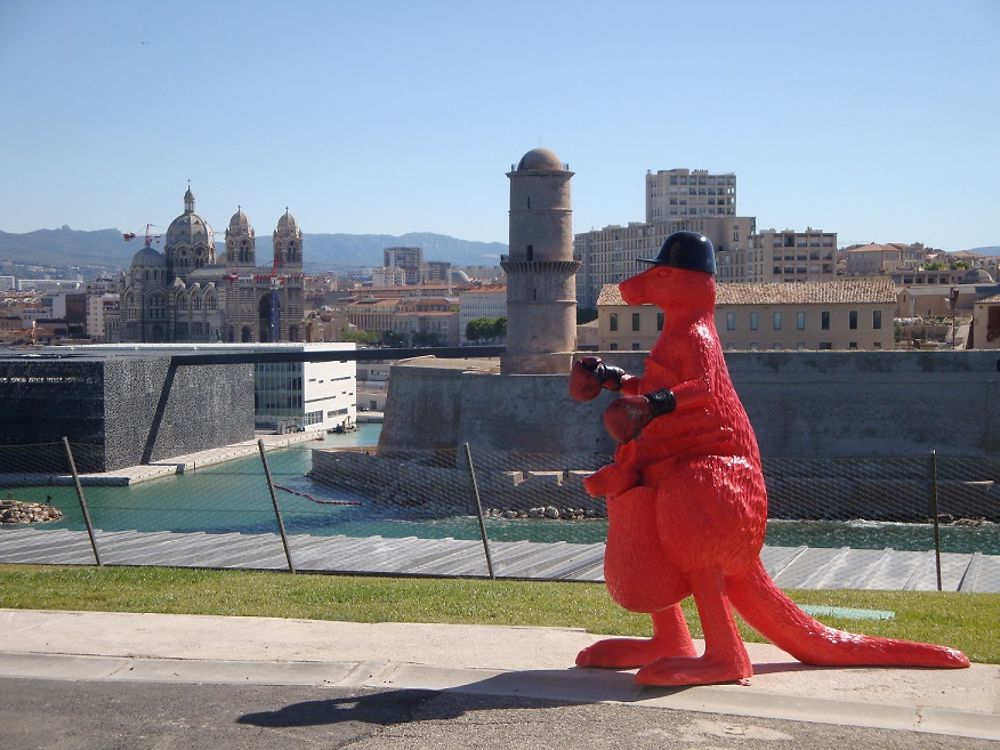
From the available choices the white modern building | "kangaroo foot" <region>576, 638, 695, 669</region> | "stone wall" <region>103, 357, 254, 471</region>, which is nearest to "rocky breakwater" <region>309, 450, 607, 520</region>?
"stone wall" <region>103, 357, 254, 471</region>

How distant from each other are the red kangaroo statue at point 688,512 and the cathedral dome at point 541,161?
2881 centimetres

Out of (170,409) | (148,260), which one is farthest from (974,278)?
(170,409)

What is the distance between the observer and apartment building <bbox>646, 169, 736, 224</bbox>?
135125 mm

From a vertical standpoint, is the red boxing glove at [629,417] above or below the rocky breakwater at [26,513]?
above

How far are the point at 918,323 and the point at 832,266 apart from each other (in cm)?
2525

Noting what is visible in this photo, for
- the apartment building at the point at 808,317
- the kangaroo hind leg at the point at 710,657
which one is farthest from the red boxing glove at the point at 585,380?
the apartment building at the point at 808,317

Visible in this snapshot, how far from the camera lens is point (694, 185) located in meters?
136

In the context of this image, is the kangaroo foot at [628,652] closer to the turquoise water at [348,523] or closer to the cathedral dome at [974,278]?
the turquoise water at [348,523]

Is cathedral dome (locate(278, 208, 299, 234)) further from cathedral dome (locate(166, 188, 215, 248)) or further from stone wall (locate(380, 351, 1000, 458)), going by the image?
stone wall (locate(380, 351, 1000, 458))

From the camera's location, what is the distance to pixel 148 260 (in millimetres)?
98875

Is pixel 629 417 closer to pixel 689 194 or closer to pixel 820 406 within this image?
pixel 820 406

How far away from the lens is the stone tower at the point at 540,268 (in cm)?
3597

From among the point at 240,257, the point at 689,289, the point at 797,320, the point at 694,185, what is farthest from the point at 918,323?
the point at 694,185

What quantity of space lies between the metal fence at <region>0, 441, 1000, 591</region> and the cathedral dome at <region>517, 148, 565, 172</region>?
7.76 m
